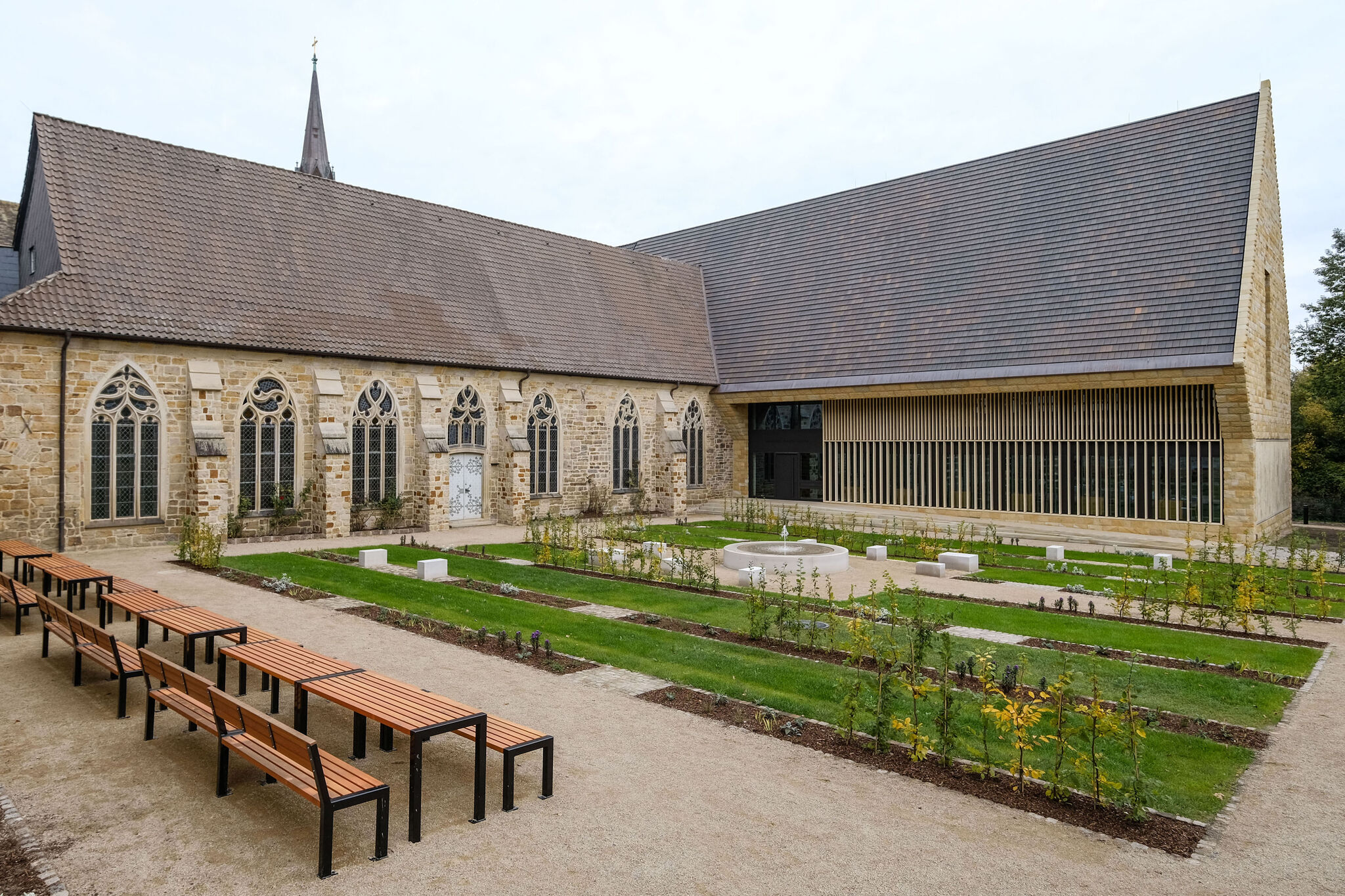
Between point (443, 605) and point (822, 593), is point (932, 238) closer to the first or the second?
point (822, 593)

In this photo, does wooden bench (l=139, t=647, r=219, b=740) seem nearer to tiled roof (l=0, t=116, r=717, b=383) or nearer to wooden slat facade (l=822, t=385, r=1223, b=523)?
tiled roof (l=0, t=116, r=717, b=383)

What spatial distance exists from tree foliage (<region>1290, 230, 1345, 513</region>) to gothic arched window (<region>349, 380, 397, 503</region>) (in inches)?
1140

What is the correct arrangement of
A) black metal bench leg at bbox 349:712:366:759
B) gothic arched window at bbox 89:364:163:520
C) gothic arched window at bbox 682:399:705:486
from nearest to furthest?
black metal bench leg at bbox 349:712:366:759, gothic arched window at bbox 89:364:163:520, gothic arched window at bbox 682:399:705:486

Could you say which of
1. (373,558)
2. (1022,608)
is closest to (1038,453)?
(1022,608)

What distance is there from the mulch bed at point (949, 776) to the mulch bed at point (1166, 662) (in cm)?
413

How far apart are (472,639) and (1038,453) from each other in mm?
17300

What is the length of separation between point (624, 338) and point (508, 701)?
20532mm

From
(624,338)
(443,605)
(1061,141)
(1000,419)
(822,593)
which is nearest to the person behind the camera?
(443,605)

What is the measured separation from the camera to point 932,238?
26125 mm

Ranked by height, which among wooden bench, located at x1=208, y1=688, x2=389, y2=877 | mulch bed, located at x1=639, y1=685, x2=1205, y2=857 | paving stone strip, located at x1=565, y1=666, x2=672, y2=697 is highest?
wooden bench, located at x1=208, y1=688, x2=389, y2=877

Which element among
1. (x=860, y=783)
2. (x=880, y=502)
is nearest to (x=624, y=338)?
(x=880, y=502)

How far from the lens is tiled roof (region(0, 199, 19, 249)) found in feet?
99.7

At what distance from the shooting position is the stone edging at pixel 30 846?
14.1ft

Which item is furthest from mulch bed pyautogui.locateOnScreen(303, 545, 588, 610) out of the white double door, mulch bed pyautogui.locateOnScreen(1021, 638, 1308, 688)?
the white double door
